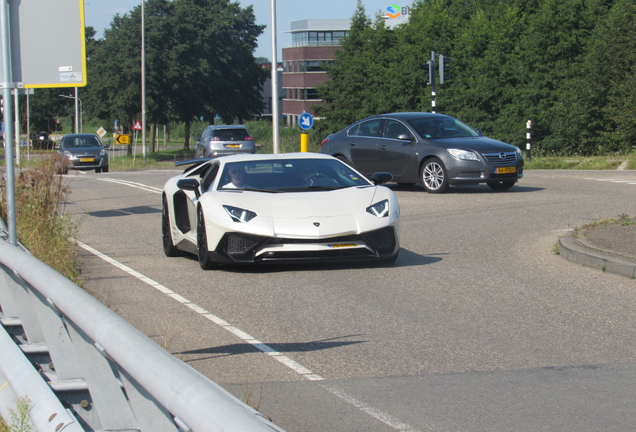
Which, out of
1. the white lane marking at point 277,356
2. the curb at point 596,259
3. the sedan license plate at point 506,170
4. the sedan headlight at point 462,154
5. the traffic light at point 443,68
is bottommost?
the white lane marking at point 277,356

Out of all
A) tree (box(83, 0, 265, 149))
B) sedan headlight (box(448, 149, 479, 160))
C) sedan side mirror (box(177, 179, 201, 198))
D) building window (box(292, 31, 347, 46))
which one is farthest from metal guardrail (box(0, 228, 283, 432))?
building window (box(292, 31, 347, 46))

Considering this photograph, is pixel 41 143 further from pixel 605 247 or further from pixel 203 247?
pixel 605 247

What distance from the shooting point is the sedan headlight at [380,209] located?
8.96 m

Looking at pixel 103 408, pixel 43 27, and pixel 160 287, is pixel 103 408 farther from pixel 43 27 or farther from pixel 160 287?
pixel 160 287

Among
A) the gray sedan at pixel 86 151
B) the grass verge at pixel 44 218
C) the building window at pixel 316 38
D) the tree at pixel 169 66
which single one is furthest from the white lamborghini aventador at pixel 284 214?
the building window at pixel 316 38

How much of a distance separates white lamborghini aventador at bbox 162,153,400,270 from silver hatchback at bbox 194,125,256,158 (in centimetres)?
2214

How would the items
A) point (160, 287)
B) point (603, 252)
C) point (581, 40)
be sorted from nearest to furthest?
point (160, 287), point (603, 252), point (581, 40)

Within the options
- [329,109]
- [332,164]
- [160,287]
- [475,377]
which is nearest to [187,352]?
[475,377]

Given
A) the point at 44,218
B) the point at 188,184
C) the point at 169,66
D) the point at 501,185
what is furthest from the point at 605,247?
the point at 169,66

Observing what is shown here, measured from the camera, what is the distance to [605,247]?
30.3ft

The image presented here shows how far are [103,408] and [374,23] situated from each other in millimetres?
62223

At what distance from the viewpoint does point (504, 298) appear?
742 cm

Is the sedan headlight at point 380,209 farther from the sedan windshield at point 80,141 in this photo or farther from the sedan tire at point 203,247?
the sedan windshield at point 80,141

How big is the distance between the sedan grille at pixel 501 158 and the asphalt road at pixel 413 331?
16.7ft
